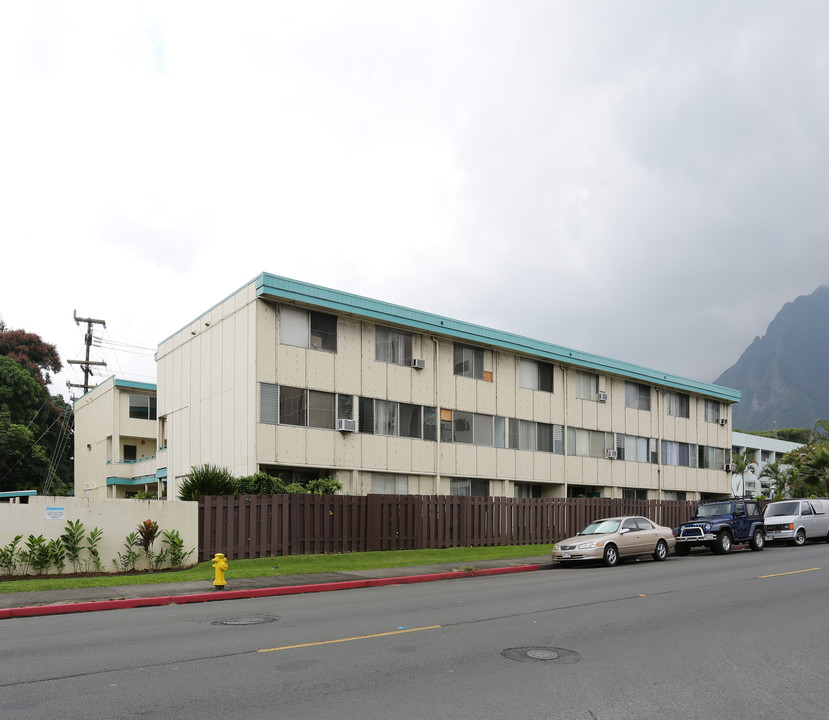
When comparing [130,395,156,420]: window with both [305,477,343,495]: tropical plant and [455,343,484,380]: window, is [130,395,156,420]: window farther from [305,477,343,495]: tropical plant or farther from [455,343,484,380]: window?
[305,477,343,495]: tropical plant

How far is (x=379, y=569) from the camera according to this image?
19.5 metres

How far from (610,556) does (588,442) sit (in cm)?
1530

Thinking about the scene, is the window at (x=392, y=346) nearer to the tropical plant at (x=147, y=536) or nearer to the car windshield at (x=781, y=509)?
the tropical plant at (x=147, y=536)

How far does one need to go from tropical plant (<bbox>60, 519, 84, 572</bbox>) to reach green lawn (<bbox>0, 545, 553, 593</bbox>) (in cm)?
71

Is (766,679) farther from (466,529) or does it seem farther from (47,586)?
(466,529)

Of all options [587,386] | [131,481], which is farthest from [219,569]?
[131,481]

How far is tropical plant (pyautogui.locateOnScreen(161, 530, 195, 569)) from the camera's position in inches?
766

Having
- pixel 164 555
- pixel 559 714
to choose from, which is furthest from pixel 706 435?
pixel 559 714

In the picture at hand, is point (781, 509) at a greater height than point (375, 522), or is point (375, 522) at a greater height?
point (375, 522)

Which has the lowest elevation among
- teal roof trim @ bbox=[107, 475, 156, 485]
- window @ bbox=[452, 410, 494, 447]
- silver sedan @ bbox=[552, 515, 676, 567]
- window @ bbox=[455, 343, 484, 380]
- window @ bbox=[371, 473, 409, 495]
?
silver sedan @ bbox=[552, 515, 676, 567]

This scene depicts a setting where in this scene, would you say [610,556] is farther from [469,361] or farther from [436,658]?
[436,658]

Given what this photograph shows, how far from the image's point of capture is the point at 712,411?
148 ft

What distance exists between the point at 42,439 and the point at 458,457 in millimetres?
37976

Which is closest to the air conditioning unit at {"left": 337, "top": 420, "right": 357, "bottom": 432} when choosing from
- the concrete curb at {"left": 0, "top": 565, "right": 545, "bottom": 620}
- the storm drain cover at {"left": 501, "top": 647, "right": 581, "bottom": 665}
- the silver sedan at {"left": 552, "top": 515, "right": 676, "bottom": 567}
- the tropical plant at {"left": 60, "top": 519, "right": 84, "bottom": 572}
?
the silver sedan at {"left": 552, "top": 515, "right": 676, "bottom": 567}
